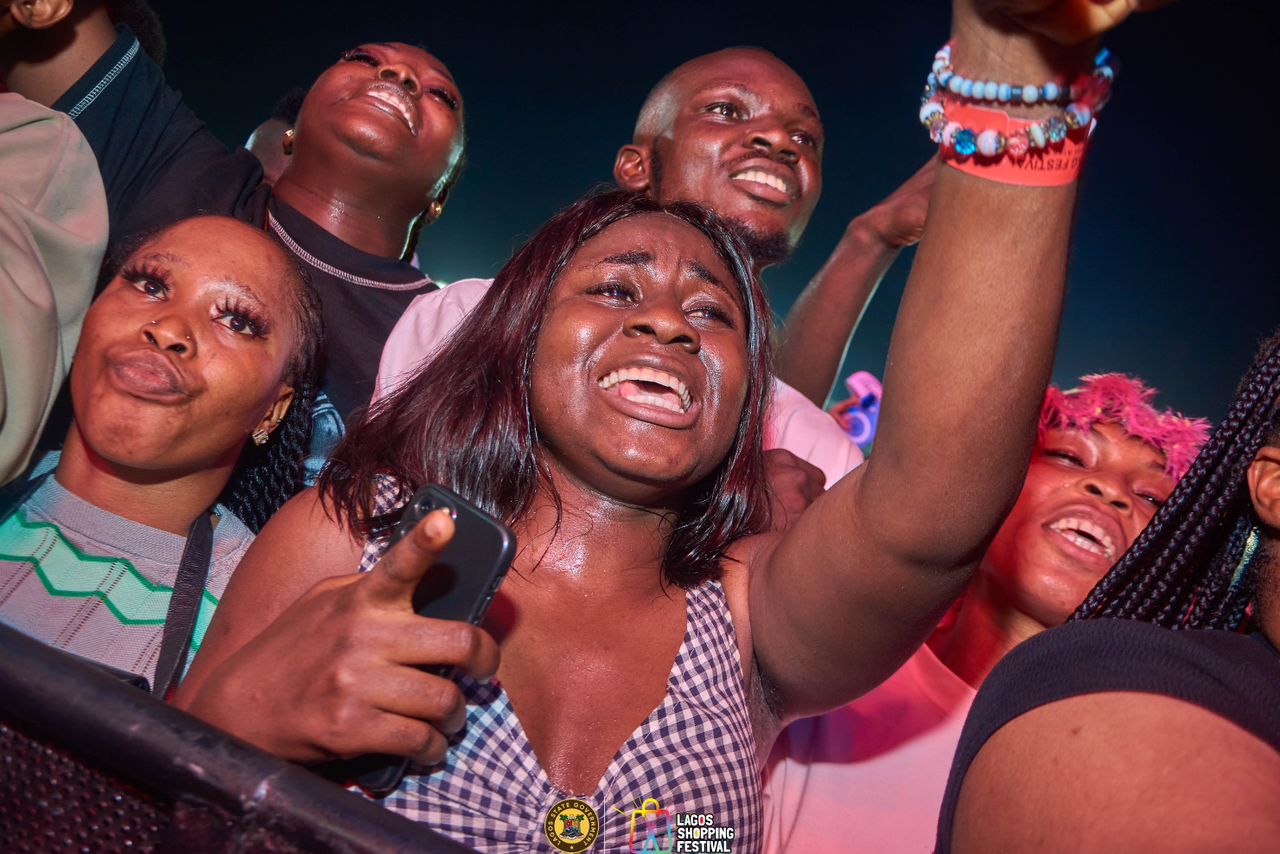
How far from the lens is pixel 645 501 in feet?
5.84

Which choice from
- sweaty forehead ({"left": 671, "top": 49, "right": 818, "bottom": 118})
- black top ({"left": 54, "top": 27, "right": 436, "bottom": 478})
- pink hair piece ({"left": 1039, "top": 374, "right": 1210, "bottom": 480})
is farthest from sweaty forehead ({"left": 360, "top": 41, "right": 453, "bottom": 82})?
pink hair piece ({"left": 1039, "top": 374, "right": 1210, "bottom": 480})

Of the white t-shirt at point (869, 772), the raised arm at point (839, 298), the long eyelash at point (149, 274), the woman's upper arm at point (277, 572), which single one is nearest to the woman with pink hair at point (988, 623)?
the white t-shirt at point (869, 772)

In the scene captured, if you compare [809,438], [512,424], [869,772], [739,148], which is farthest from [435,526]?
[739,148]

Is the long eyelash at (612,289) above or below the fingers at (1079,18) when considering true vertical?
below

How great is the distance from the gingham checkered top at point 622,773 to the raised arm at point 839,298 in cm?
206

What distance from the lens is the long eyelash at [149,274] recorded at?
6.80 feet

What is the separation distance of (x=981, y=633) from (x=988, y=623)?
0.03 m

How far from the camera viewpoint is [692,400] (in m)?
1.69

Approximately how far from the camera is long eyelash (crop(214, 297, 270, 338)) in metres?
2.09

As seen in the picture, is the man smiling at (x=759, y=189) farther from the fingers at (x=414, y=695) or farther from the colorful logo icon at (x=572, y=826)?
the fingers at (x=414, y=695)

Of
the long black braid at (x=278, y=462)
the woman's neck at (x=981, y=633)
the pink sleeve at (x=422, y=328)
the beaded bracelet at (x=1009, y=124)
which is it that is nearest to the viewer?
the beaded bracelet at (x=1009, y=124)

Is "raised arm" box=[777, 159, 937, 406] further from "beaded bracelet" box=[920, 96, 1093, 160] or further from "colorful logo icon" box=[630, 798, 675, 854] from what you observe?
"beaded bracelet" box=[920, 96, 1093, 160]

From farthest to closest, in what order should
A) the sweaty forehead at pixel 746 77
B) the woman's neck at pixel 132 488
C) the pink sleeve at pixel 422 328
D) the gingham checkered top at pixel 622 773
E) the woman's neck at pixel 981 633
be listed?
the sweaty forehead at pixel 746 77
the woman's neck at pixel 981 633
the pink sleeve at pixel 422 328
the woman's neck at pixel 132 488
the gingham checkered top at pixel 622 773

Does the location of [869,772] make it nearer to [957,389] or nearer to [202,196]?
[957,389]
